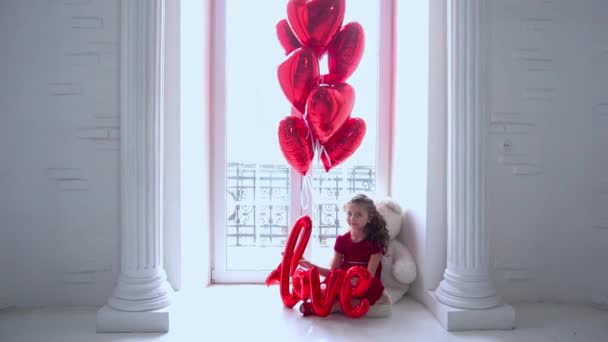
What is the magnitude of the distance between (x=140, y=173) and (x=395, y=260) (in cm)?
145

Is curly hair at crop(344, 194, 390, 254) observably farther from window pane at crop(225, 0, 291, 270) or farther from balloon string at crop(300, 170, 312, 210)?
window pane at crop(225, 0, 291, 270)

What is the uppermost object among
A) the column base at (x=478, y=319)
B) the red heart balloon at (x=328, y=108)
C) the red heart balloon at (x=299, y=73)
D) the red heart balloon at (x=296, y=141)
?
the red heart balloon at (x=299, y=73)

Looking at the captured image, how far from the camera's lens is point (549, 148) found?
234 cm

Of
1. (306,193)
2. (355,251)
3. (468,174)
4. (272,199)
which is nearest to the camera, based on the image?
(468,174)

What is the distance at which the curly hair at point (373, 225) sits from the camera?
2246mm

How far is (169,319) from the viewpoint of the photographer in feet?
6.47

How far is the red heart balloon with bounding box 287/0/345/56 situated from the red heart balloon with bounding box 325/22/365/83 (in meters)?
0.06

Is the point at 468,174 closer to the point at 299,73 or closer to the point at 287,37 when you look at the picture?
the point at 299,73

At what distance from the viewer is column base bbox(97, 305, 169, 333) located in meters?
1.94

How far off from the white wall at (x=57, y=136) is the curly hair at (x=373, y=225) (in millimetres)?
1290

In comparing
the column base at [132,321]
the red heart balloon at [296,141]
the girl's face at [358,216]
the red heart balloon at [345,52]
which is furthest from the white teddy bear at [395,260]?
the column base at [132,321]

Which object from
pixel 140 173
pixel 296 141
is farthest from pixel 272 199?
pixel 140 173

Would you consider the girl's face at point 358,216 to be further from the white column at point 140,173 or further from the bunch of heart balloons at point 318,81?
Result: the white column at point 140,173

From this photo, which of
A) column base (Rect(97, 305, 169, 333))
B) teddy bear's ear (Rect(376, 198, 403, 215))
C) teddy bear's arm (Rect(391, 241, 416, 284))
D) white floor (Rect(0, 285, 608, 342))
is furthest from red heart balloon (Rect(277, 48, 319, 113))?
column base (Rect(97, 305, 169, 333))
